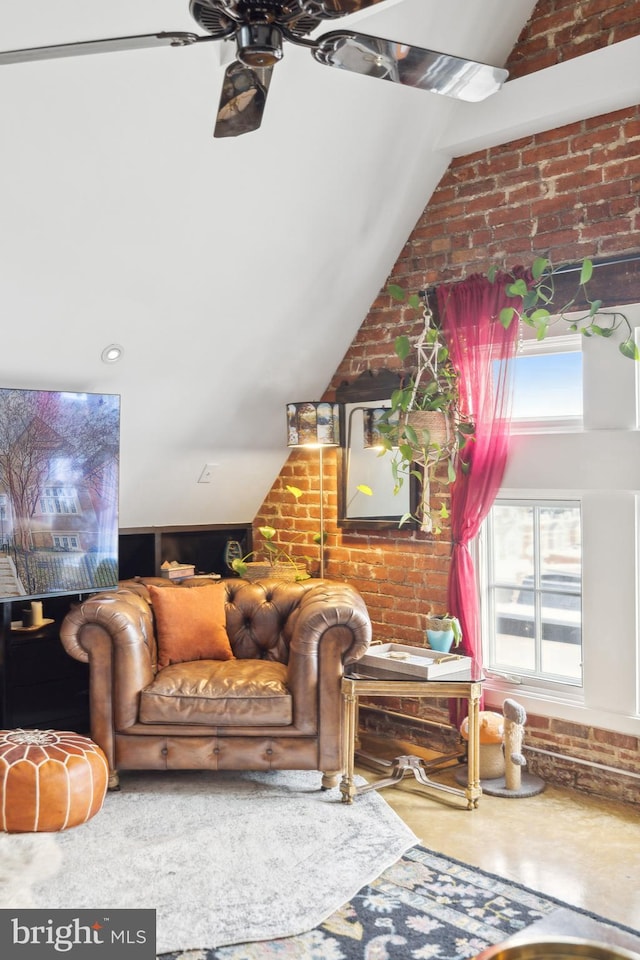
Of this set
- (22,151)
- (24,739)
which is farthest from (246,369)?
(24,739)

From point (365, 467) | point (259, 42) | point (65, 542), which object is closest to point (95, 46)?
point (259, 42)

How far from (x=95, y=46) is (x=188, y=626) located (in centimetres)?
282

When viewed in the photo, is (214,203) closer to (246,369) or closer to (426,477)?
(246,369)

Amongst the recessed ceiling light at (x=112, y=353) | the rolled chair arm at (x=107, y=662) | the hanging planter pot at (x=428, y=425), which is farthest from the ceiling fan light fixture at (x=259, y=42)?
the rolled chair arm at (x=107, y=662)

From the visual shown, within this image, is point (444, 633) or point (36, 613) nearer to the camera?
point (444, 633)

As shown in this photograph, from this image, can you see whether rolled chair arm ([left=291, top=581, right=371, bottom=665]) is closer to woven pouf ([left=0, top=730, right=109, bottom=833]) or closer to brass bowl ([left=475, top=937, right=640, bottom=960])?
woven pouf ([left=0, top=730, right=109, bottom=833])

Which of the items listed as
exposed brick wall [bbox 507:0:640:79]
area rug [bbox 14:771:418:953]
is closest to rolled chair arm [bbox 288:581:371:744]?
area rug [bbox 14:771:418:953]

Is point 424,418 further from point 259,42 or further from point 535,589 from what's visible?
point 259,42

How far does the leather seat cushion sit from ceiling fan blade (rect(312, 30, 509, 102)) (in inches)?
101

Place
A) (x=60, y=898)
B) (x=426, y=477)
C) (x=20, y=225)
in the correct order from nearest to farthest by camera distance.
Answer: (x=60, y=898), (x=20, y=225), (x=426, y=477)

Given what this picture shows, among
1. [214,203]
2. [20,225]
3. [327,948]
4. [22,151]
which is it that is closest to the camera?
[327,948]

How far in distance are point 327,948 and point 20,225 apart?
2798 millimetres

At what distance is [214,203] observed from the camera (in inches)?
152

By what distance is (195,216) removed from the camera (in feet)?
12.6
